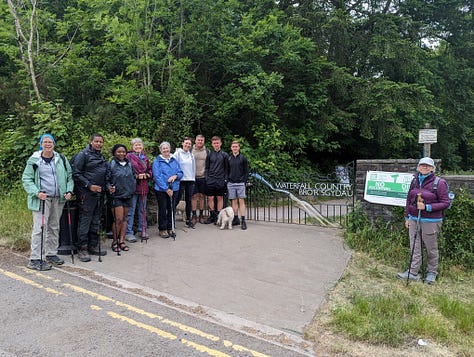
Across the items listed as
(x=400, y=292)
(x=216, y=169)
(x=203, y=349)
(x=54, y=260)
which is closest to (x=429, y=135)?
(x=400, y=292)

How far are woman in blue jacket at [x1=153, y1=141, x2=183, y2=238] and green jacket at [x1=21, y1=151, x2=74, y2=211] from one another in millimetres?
1667

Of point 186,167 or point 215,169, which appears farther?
point 215,169

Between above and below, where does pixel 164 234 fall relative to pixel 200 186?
below

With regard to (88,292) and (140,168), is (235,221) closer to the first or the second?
(140,168)

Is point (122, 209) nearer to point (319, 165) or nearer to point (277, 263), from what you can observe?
point (277, 263)

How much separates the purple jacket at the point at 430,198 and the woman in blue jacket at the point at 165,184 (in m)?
4.17

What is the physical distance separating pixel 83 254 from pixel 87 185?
43.6 inches

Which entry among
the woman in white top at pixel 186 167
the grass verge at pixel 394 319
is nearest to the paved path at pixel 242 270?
the grass verge at pixel 394 319

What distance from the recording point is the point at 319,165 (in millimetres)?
17234

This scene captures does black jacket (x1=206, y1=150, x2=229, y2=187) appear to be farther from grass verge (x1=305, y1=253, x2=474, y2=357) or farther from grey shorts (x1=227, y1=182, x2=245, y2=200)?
grass verge (x1=305, y1=253, x2=474, y2=357)

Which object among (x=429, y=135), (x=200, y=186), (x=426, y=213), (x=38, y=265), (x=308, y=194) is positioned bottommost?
(x=38, y=265)

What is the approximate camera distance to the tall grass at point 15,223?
6.27 m

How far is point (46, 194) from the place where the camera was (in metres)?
5.28

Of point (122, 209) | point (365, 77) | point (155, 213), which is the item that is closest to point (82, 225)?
point (122, 209)
